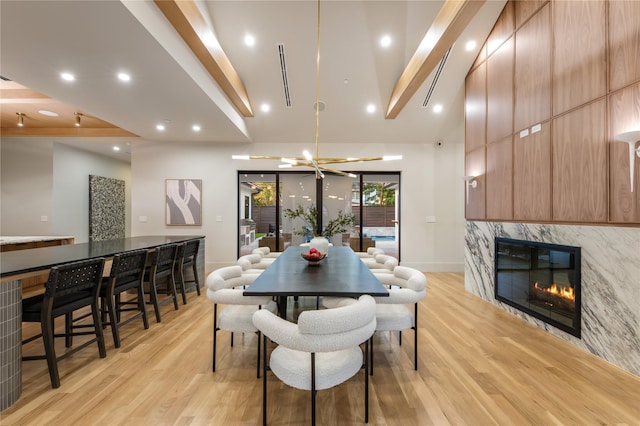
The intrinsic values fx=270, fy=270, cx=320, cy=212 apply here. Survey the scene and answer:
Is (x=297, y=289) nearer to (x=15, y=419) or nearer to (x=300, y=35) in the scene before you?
(x=15, y=419)

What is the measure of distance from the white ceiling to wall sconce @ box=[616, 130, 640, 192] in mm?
2848

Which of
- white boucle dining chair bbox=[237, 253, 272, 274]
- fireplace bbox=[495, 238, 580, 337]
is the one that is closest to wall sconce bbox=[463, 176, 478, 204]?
fireplace bbox=[495, 238, 580, 337]

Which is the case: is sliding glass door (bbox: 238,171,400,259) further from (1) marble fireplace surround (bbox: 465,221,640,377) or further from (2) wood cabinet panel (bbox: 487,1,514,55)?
(1) marble fireplace surround (bbox: 465,221,640,377)

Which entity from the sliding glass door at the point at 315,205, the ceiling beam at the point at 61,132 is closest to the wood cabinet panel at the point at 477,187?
the sliding glass door at the point at 315,205

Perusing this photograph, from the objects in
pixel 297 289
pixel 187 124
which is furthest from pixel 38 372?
pixel 187 124

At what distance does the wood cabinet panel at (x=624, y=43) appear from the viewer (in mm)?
2199

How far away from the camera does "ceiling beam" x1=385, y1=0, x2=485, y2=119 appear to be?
Answer: 272cm

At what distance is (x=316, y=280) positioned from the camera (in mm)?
2045

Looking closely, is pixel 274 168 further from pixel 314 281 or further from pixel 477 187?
pixel 314 281

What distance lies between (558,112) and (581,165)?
671 mm

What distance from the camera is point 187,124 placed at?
16.2 ft

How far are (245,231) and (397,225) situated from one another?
3.72 metres

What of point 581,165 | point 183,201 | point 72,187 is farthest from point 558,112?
point 72,187

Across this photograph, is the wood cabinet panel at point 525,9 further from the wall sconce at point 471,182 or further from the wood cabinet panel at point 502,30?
the wall sconce at point 471,182
